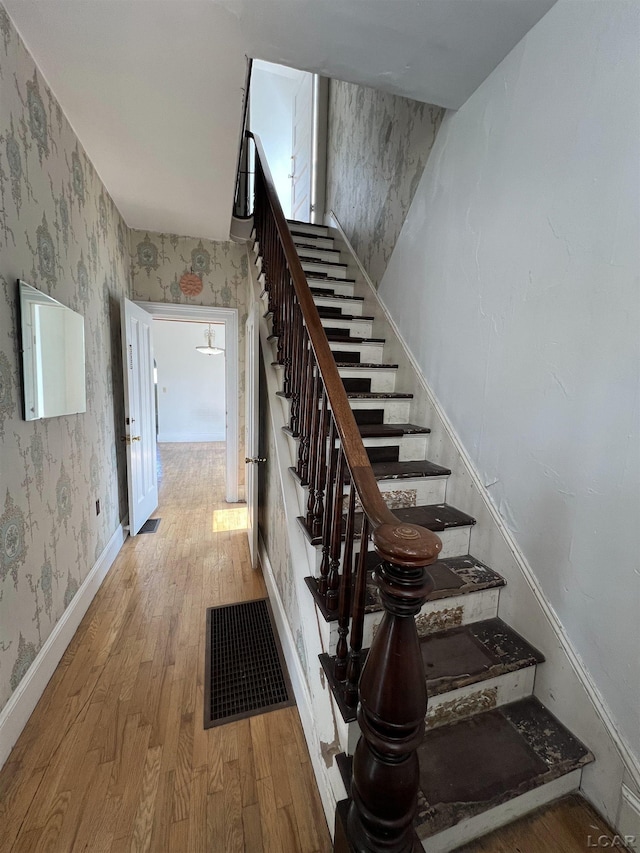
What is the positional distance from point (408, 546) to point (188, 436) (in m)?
7.75

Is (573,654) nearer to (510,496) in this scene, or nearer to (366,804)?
(510,496)

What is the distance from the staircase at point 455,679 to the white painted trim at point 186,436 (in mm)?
6480

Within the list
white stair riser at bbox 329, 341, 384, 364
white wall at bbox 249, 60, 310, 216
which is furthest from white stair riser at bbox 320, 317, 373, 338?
white wall at bbox 249, 60, 310, 216

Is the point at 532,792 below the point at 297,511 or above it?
below

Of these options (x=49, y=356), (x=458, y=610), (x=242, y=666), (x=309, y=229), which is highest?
(x=309, y=229)

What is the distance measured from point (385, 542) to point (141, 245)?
3.66 metres

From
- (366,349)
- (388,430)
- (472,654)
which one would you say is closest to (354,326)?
(366,349)

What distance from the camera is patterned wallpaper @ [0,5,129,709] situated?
4.42 feet

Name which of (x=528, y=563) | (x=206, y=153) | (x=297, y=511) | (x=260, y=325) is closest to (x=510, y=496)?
(x=528, y=563)

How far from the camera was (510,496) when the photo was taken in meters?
1.48

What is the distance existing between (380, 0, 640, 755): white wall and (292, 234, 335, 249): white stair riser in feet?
5.56

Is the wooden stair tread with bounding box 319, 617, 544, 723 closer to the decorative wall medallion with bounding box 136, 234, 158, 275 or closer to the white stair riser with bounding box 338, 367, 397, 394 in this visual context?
the white stair riser with bounding box 338, 367, 397, 394

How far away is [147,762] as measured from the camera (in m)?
1.31

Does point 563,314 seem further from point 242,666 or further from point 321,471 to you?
point 242,666
